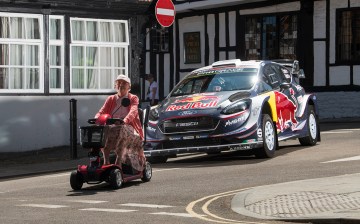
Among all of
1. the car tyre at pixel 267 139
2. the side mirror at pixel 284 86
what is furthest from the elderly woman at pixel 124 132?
the side mirror at pixel 284 86

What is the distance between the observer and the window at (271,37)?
35594mm

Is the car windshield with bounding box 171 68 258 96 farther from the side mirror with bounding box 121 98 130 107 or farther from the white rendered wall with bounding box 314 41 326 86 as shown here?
the white rendered wall with bounding box 314 41 326 86

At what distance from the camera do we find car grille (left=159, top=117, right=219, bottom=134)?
59.6ft

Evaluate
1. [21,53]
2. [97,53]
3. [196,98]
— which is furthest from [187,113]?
[97,53]

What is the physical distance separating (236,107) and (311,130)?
329cm

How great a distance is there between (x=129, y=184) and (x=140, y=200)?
2.47 meters

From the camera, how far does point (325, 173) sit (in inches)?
614

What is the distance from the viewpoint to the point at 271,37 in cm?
3634

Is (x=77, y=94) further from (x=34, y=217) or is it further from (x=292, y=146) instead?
(x=34, y=217)

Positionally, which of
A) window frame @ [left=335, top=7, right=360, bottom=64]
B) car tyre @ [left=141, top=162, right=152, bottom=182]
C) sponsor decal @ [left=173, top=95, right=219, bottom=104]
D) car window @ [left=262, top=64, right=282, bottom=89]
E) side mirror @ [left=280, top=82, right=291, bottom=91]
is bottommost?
car tyre @ [left=141, top=162, right=152, bottom=182]

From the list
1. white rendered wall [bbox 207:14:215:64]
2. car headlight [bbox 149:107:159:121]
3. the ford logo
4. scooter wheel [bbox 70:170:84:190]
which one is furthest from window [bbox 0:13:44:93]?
white rendered wall [bbox 207:14:215:64]

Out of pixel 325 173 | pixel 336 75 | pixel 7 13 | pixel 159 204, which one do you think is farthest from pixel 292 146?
pixel 336 75

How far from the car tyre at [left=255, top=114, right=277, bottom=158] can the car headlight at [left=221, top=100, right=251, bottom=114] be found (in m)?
0.49

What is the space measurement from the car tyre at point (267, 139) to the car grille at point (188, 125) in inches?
37.0
